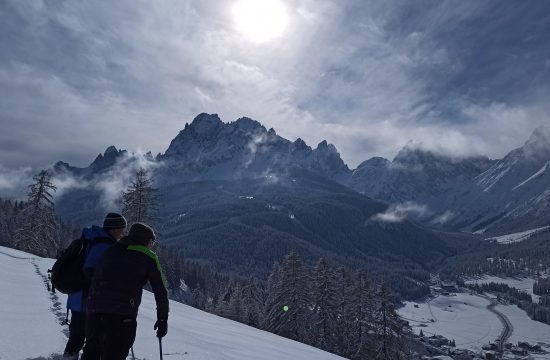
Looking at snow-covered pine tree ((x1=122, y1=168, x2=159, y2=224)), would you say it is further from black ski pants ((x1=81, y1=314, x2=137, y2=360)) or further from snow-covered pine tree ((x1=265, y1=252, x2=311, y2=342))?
black ski pants ((x1=81, y1=314, x2=137, y2=360))

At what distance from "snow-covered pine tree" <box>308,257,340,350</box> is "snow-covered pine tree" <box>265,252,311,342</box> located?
0.79m

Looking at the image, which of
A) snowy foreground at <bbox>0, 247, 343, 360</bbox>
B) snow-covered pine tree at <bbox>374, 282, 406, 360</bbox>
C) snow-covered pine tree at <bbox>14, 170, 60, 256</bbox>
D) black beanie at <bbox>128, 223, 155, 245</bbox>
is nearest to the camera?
black beanie at <bbox>128, 223, 155, 245</bbox>

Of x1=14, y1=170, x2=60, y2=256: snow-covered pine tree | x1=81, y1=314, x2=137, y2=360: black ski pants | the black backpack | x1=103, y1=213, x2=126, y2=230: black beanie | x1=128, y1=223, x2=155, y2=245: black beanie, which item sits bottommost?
x1=81, y1=314, x2=137, y2=360: black ski pants

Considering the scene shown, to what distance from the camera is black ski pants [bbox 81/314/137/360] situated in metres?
5.68

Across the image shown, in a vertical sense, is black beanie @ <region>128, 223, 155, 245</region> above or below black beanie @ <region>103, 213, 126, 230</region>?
below

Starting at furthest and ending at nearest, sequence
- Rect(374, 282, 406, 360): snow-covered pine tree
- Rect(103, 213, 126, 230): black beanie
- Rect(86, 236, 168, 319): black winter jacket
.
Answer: Rect(374, 282, 406, 360): snow-covered pine tree → Rect(103, 213, 126, 230): black beanie → Rect(86, 236, 168, 319): black winter jacket

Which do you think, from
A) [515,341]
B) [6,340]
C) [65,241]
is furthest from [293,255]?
[515,341]

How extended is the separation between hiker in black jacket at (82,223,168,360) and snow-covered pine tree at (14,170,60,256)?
4884 cm

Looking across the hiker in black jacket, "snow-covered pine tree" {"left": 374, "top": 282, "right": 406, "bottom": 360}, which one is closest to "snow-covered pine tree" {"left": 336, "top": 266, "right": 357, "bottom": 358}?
"snow-covered pine tree" {"left": 374, "top": 282, "right": 406, "bottom": 360}

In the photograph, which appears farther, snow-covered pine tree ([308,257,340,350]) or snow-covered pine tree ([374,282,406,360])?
snow-covered pine tree ([308,257,340,350])

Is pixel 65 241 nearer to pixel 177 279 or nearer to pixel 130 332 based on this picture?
pixel 177 279

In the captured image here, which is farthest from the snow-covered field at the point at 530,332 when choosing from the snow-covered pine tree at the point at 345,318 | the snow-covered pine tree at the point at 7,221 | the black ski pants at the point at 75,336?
the black ski pants at the point at 75,336

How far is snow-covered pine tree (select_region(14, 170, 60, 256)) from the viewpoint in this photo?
48688 millimetres

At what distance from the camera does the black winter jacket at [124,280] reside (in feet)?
19.1
